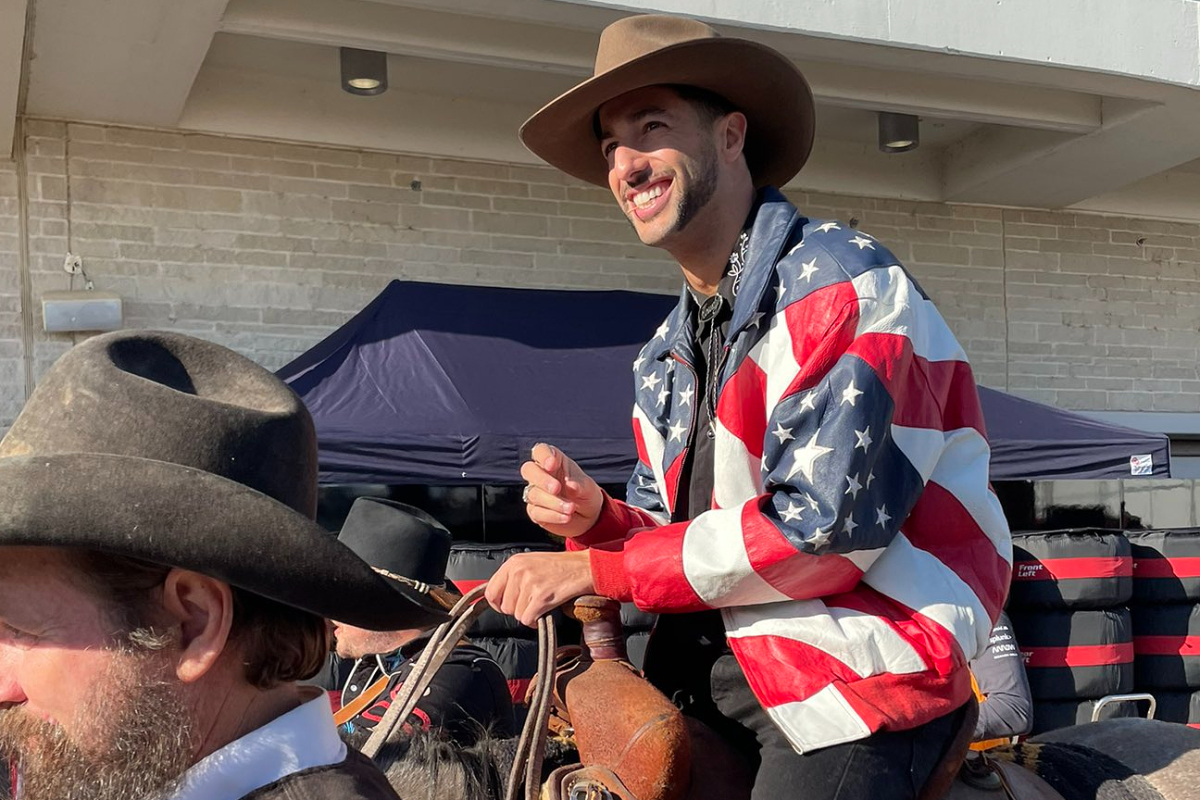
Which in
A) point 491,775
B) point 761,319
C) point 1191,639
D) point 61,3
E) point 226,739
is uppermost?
point 61,3

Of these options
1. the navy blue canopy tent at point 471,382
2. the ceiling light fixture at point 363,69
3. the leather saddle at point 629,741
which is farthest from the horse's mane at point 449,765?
the ceiling light fixture at point 363,69

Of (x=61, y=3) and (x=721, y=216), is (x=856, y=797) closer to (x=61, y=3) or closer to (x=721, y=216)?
(x=721, y=216)

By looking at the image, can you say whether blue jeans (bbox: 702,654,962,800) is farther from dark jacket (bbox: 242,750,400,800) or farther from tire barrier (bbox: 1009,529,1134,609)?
tire barrier (bbox: 1009,529,1134,609)

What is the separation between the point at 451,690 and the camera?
355 centimetres

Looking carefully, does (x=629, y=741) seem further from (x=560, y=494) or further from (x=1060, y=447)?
(x=1060, y=447)

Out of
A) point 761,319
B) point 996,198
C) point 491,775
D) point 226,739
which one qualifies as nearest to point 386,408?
point 491,775

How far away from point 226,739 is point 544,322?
18.1ft

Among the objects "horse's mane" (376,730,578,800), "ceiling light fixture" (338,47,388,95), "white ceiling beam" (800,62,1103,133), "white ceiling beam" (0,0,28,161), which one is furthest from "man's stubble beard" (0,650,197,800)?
"white ceiling beam" (800,62,1103,133)

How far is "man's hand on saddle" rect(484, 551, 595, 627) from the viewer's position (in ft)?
6.73

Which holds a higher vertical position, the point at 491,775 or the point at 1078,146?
the point at 1078,146

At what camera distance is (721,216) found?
2.32 m

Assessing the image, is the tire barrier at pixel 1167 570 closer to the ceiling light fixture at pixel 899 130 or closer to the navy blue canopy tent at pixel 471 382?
the navy blue canopy tent at pixel 471 382

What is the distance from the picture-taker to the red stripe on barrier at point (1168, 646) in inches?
245

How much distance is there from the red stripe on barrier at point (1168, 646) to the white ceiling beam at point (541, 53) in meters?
3.15
